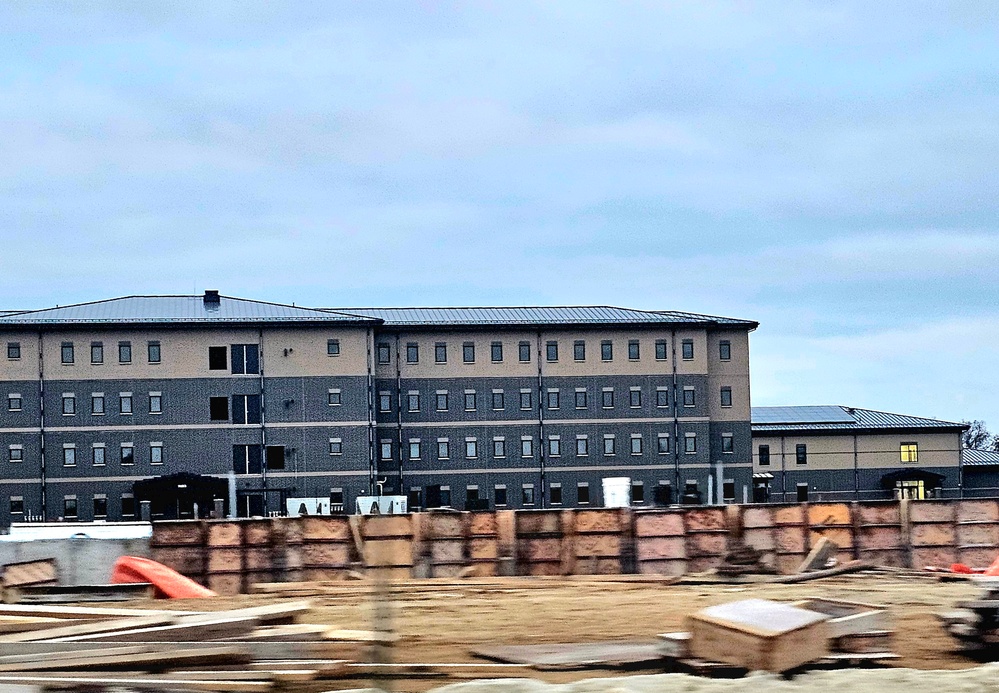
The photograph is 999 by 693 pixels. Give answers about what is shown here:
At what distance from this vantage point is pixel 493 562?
30219 mm

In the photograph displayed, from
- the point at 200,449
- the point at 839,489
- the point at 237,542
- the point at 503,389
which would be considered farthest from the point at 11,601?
the point at 839,489

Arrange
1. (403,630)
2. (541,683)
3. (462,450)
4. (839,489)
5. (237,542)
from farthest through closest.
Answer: (839,489) < (462,450) < (237,542) < (403,630) < (541,683)

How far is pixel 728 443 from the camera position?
90.8 meters

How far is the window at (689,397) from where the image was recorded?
293ft

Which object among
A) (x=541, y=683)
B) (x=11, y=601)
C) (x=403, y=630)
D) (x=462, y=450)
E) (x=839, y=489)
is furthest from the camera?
(x=839, y=489)

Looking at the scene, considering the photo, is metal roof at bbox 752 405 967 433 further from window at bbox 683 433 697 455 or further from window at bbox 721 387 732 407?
window at bbox 683 433 697 455

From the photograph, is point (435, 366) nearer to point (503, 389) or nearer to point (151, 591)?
point (503, 389)

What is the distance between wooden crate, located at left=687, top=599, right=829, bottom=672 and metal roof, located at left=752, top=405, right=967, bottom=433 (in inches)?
3449

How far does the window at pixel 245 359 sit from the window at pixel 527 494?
19.6 meters

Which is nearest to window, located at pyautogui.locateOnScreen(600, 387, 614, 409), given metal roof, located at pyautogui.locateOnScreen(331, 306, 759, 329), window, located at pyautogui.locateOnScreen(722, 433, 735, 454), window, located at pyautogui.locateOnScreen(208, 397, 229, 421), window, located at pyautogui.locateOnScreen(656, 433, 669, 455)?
window, located at pyautogui.locateOnScreen(656, 433, 669, 455)

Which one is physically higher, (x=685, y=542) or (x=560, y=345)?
(x=560, y=345)

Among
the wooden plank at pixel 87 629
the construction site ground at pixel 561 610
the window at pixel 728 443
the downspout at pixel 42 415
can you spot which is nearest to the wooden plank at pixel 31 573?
the construction site ground at pixel 561 610

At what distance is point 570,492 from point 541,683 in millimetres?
76490

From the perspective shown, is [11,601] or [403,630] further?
[11,601]
